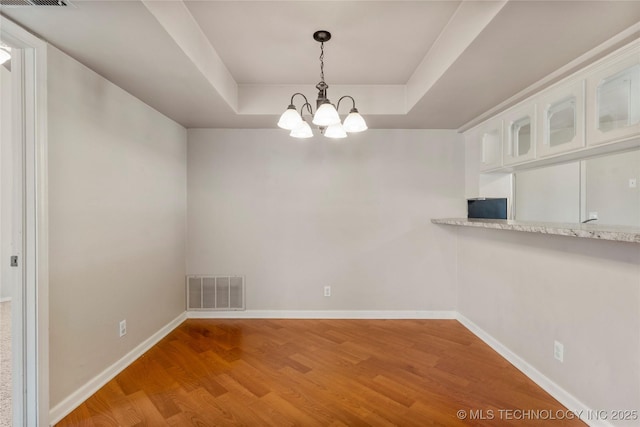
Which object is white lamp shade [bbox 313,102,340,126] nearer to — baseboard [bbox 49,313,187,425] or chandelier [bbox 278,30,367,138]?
chandelier [bbox 278,30,367,138]

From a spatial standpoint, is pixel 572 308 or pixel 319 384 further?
pixel 319 384

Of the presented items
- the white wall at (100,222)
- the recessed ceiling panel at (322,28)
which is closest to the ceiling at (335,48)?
the recessed ceiling panel at (322,28)

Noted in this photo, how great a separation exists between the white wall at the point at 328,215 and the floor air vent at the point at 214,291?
99 mm

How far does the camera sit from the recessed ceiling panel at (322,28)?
1.76 m

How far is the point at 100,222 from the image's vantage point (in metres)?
2.08

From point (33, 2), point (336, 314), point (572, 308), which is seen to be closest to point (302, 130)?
point (33, 2)

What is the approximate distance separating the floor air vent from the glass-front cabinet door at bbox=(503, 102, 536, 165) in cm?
310

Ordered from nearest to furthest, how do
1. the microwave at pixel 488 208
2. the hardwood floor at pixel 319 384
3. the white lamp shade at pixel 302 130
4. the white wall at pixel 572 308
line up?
the white wall at pixel 572 308 < the hardwood floor at pixel 319 384 < the white lamp shade at pixel 302 130 < the microwave at pixel 488 208

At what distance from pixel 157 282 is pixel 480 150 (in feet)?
12.1

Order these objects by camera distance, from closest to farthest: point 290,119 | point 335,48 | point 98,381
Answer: point 290,119 → point 98,381 → point 335,48

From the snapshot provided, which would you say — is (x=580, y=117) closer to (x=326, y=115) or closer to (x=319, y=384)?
(x=326, y=115)

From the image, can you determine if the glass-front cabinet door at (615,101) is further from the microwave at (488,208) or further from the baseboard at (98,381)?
the baseboard at (98,381)

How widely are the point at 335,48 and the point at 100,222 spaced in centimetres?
223

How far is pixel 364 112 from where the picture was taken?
2850 mm
